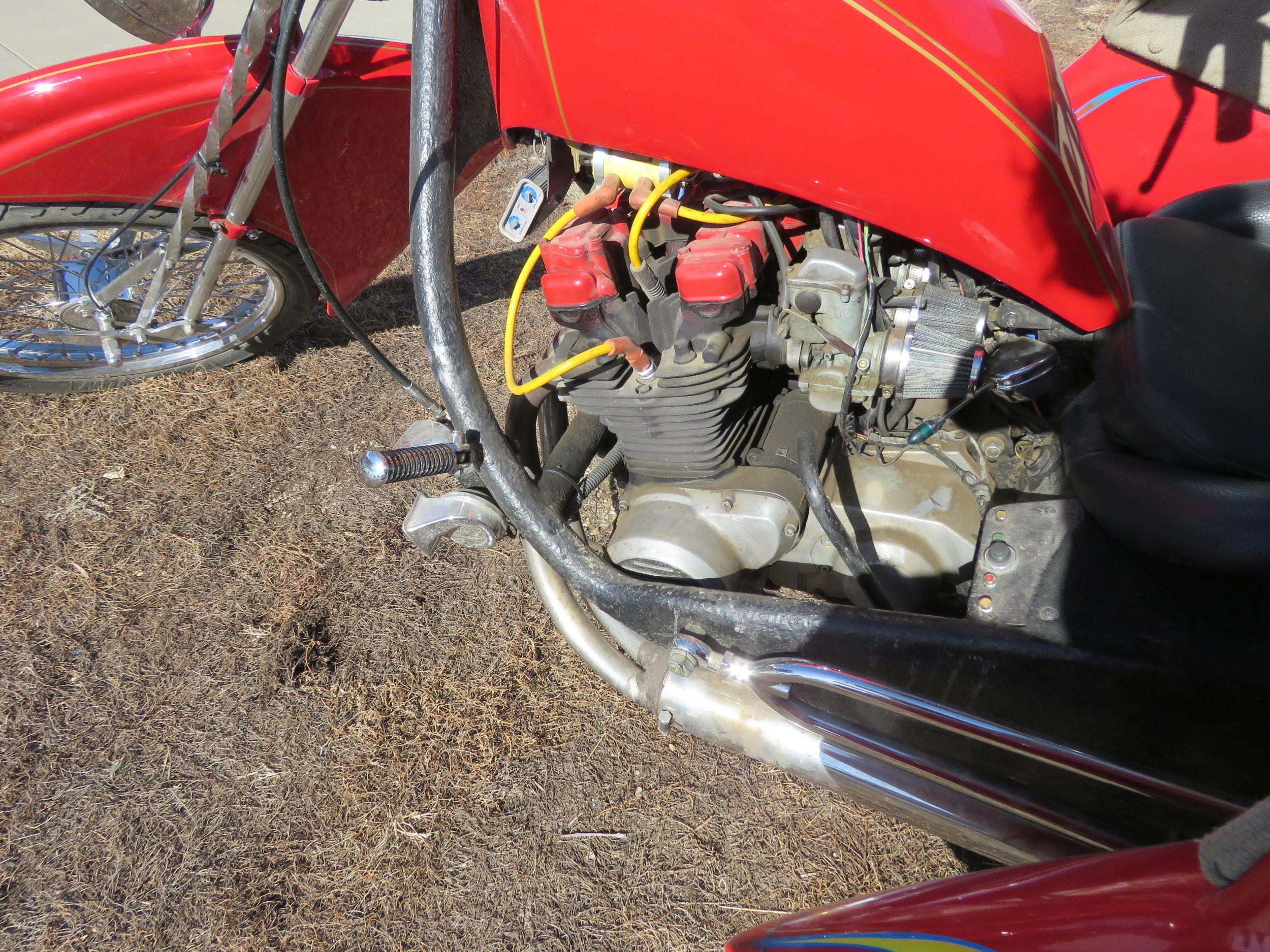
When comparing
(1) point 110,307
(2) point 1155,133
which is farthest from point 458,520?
(2) point 1155,133

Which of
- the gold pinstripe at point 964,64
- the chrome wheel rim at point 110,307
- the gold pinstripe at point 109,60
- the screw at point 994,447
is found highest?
the gold pinstripe at point 964,64

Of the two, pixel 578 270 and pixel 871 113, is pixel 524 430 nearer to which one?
pixel 578 270

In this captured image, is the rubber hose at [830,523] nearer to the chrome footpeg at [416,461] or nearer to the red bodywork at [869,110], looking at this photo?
the red bodywork at [869,110]

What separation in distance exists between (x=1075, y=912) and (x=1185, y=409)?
74 centimetres

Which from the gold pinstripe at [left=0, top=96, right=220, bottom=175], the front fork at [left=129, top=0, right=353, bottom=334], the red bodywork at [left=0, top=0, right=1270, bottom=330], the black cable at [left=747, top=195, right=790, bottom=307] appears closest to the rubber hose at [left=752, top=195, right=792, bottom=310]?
the black cable at [left=747, top=195, right=790, bottom=307]

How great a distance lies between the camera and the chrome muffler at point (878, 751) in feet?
3.16

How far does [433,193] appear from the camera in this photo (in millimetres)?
1223

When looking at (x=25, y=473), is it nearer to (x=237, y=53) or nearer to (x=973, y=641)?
(x=237, y=53)

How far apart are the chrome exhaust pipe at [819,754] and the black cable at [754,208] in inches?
27.0

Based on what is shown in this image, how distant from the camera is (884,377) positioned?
4.21ft

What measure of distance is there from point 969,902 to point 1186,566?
1.84ft

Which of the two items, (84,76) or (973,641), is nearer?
(973,641)

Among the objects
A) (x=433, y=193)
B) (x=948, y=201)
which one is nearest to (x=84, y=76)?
(x=433, y=193)

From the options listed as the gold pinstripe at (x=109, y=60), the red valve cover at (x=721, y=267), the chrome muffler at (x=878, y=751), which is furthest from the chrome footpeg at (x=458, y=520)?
the gold pinstripe at (x=109, y=60)
